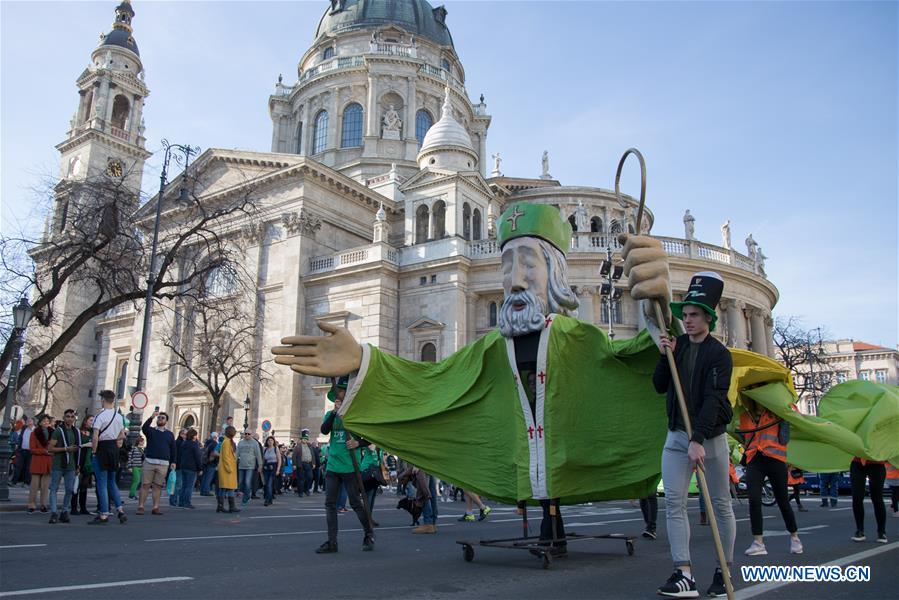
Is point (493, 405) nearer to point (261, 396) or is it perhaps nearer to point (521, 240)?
point (521, 240)

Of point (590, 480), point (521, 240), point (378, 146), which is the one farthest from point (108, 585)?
point (378, 146)

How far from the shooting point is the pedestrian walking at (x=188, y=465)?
1527 cm

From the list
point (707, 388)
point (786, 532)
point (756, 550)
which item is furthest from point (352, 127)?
point (707, 388)

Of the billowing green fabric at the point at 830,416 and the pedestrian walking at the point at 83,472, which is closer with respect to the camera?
the billowing green fabric at the point at 830,416

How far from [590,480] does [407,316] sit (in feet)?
86.0

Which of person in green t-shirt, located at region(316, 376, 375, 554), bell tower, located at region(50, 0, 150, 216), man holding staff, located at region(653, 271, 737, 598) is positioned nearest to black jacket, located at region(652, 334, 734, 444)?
man holding staff, located at region(653, 271, 737, 598)

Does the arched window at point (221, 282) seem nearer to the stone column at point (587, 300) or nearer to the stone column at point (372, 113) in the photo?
the stone column at point (587, 300)

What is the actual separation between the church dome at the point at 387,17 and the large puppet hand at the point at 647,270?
50961 mm

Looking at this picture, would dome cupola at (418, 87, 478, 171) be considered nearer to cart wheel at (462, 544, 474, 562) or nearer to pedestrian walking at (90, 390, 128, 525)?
pedestrian walking at (90, 390, 128, 525)

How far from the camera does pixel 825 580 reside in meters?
5.48

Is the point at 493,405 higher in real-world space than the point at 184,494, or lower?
higher

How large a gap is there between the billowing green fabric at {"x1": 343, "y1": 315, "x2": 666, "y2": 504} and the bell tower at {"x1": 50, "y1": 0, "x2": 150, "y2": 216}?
50.1 metres

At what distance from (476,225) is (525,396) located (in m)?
29.2

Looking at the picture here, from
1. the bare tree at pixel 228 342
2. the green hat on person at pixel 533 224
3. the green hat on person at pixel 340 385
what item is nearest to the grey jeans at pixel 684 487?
the green hat on person at pixel 533 224
